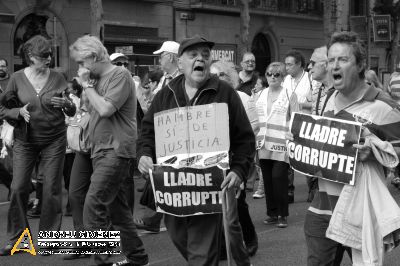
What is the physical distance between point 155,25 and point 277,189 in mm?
18942

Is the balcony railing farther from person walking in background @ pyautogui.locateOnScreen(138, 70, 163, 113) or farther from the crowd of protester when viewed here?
the crowd of protester

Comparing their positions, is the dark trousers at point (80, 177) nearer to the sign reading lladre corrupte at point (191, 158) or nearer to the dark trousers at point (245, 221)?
the dark trousers at point (245, 221)

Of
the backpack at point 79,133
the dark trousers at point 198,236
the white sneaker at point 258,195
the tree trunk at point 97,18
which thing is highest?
the tree trunk at point 97,18

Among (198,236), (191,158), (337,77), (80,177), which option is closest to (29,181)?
(80,177)

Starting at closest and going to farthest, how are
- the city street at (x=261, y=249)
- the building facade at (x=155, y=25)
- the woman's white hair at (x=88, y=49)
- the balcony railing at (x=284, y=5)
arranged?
1. the woman's white hair at (x=88, y=49)
2. the city street at (x=261, y=249)
3. the building facade at (x=155, y=25)
4. the balcony railing at (x=284, y=5)

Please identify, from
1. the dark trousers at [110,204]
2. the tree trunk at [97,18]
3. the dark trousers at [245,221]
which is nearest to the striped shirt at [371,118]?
the dark trousers at [110,204]

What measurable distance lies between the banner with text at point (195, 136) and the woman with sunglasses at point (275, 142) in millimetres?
3820

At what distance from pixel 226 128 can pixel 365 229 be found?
1.20m

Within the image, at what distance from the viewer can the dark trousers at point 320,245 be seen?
4.66 m

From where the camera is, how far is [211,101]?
517cm

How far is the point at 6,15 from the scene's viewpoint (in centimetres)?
2103

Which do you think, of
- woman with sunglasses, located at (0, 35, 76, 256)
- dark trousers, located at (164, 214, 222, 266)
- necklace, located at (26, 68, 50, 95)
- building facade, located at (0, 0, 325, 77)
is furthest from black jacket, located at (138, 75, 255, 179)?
building facade, located at (0, 0, 325, 77)

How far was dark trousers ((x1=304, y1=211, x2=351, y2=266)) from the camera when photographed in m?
4.66

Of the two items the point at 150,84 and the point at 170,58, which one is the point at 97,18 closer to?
the point at 150,84
